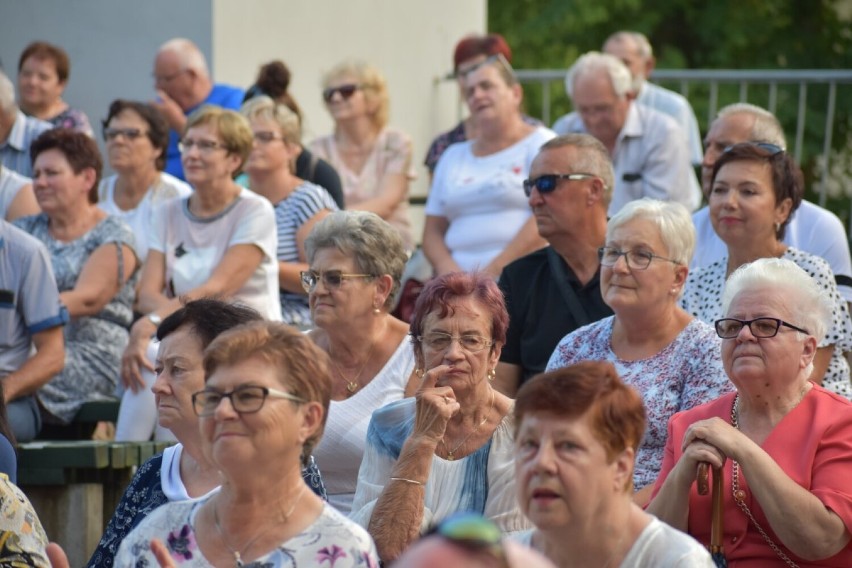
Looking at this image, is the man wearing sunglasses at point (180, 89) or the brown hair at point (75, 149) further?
the man wearing sunglasses at point (180, 89)

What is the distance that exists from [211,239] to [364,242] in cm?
198

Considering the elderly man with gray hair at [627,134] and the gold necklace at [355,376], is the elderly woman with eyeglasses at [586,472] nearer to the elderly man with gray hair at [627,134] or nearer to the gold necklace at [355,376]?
the gold necklace at [355,376]

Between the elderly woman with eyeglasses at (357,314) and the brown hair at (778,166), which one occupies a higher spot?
the brown hair at (778,166)

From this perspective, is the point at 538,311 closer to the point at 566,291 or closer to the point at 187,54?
the point at 566,291

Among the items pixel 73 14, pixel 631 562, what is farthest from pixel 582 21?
pixel 631 562

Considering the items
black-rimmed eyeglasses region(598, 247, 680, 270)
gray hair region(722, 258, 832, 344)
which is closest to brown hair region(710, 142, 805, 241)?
black-rimmed eyeglasses region(598, 247, 680, 270)

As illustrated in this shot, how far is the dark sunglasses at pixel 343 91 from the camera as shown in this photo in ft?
28.9

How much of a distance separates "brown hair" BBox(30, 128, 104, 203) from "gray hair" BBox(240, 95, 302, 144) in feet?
3.13

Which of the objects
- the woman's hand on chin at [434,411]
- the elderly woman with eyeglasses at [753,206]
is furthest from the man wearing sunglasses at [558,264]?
the woman's hand on chin at [434,411]

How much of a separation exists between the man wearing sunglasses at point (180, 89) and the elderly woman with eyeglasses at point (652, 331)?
432 cm

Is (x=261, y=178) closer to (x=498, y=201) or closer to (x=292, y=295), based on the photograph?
(x=292, y=295)

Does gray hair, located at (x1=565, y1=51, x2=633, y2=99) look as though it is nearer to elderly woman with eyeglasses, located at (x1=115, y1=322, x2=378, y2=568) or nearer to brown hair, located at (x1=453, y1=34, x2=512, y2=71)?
brown hair, located at (x1=453, y1=34, x2=512, y2=71)

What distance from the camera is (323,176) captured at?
8.16 meters

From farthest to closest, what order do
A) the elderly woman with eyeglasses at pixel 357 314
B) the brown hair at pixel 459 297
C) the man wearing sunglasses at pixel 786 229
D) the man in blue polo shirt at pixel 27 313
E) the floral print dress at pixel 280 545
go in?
the man in blue polo shirt at pixel 27 313 < the man wearing sunglasses at pixel 786 229 < the elderly woman with eyeglasses at pixel 357 314 < the brown hair at pixel 459 297 < the floral print dress at pixel 280 545
